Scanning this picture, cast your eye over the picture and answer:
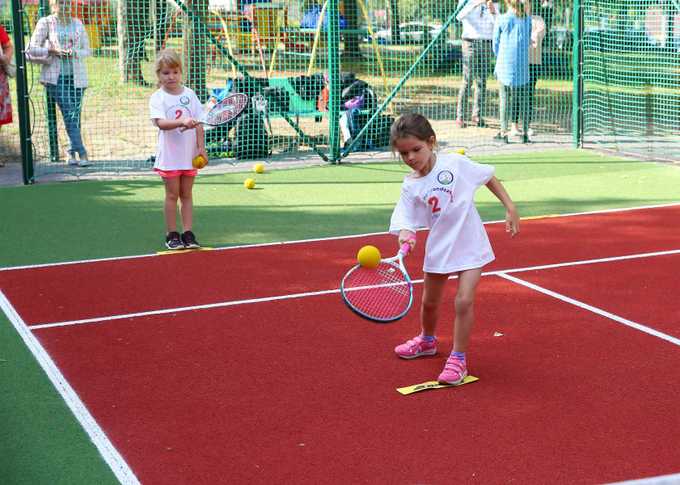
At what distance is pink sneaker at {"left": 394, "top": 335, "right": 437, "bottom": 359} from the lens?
239 inches

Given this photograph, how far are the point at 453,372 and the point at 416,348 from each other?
511 millimetres

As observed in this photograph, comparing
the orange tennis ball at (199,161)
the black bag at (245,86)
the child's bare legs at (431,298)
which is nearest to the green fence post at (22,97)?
the black bag at (245,86)

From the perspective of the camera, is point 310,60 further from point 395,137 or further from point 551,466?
point 551,466

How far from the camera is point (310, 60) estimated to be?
15172mm

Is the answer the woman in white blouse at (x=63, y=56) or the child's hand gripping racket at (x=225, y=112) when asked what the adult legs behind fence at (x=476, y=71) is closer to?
the woman in white blouse at (x=63, y=56)

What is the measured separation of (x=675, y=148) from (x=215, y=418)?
1046cm

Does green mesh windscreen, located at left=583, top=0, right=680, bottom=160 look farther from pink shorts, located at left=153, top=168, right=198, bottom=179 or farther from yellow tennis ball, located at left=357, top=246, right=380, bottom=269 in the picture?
yellow tennis ball, located at left=357, top=246, right=380, bottom=269

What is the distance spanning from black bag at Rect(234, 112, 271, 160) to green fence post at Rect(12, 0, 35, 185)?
9.24ft

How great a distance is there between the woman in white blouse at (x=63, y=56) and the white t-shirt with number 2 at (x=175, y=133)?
14.5 feet

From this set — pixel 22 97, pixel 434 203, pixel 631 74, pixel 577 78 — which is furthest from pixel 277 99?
pixel 434 203

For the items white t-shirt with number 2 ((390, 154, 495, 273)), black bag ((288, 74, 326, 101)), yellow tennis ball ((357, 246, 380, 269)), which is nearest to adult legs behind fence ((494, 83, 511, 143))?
black bag ((288, 74, 326, 101))

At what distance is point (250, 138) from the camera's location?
13961mm

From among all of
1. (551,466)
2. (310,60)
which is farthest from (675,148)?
(551,466)

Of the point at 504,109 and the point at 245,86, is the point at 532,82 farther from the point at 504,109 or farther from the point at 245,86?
the point at 245,86
